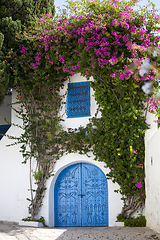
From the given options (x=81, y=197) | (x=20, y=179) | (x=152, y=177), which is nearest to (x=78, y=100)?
(x=81, y=197)

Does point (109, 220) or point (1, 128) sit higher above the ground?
point (1, 128)

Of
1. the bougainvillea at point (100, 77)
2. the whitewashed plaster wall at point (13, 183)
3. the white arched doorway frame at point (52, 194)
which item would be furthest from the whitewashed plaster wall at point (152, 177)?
the whitewashed plaster wall at point (13, 183)

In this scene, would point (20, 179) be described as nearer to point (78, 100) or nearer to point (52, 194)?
point (52, 194)

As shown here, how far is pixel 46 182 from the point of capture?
304 inches

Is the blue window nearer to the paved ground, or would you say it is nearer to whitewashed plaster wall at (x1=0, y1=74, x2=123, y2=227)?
whitewashed plaster wall at (x1=0, y1=74, x2=123, y2=227)

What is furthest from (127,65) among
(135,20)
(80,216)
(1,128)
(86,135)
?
(1,128)

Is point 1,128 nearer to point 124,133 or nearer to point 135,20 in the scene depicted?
point 124,133

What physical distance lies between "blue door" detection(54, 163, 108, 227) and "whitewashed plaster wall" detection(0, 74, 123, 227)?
7.4 inches

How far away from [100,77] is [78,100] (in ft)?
3.19

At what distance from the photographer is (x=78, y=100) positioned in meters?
7.99

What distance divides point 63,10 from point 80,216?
5.53 meters

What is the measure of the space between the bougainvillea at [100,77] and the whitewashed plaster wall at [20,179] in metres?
0.23

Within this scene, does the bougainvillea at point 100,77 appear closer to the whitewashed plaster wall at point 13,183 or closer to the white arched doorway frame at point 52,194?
the white arched doorway frame at point 52,194

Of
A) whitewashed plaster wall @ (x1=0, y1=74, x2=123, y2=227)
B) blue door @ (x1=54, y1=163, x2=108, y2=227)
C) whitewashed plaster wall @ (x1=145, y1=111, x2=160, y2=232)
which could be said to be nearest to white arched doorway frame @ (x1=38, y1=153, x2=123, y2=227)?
whitewashed plaster wall @ (x1=0, y1=74, x2=123, y2=227)
